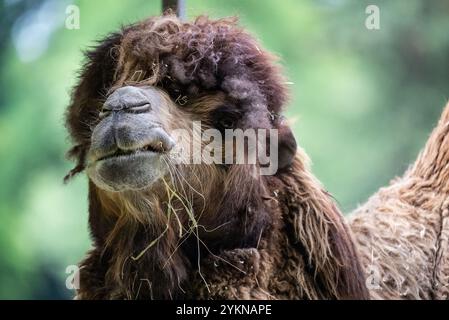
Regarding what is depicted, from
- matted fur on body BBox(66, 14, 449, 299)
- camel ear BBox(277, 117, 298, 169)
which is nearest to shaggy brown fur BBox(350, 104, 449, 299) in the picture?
matted fur on body BBox(66, 14, 449, 299)

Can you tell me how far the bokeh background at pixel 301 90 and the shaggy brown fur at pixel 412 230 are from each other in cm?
18

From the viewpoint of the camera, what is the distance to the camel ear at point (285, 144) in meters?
1.96

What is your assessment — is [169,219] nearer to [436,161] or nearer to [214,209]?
[214,209]

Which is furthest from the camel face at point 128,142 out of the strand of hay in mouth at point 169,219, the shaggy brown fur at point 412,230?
the shaggy brown fur at point 412,230

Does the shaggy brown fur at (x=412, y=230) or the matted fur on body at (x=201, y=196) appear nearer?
the matted fur on body at (x=201, y=196)

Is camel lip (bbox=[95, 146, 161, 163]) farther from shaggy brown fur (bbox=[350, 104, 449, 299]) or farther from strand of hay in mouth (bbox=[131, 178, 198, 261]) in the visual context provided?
shaggy brown fur (bbox=[350, 104, 449, 299])

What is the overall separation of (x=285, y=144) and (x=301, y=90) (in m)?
0.76

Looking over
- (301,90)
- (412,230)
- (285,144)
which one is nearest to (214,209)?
(285,144)

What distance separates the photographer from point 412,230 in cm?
233

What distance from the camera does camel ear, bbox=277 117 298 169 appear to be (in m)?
1.96

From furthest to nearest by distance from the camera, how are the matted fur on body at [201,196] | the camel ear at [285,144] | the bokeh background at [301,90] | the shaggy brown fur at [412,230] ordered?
1. the bokeh background at [301,90]
2. the shaggy brown fur at [412,230]
3. the camel ear at [285,144]
4. the matted fur on body at [201,196]

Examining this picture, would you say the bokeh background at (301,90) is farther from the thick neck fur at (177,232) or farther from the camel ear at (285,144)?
the thick neck fur at (177,232)
